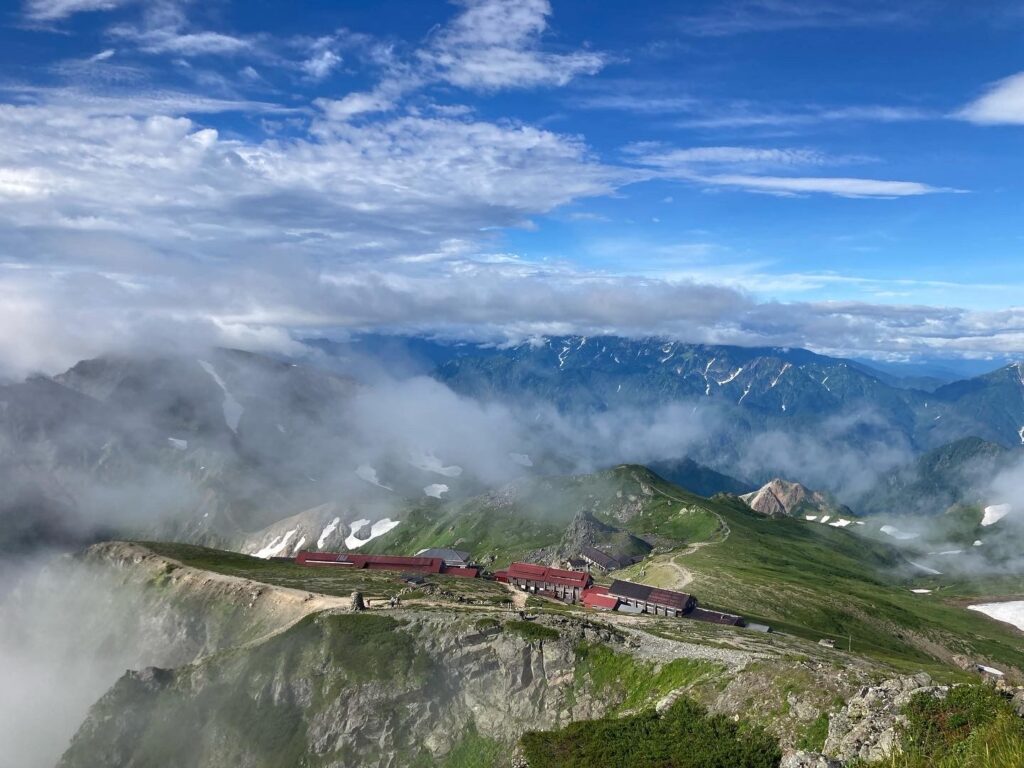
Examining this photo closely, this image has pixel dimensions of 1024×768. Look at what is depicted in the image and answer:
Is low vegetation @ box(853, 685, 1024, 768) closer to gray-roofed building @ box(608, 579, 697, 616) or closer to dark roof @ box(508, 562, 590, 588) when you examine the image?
gray-roofed building @ box(608, 579, 697, 616)

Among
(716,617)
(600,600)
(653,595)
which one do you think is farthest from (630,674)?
(653,595)

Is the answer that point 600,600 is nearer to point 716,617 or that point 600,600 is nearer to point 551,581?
point 716,617

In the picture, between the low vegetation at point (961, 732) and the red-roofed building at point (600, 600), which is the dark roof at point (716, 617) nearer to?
the red-roofed building at point (600, 600)

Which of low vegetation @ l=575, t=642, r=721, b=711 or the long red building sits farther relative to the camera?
the long red building

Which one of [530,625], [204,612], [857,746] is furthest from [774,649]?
[204,612]

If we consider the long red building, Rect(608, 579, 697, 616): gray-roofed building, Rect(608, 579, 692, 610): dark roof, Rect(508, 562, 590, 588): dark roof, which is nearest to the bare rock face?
Rect(608, 579, 697, 616): gray-roofed building

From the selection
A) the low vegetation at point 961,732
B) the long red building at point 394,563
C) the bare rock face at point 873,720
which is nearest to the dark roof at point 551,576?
the long red building at point 394,563

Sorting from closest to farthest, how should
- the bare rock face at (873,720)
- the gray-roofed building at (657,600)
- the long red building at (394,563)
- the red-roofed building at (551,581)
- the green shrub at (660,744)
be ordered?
1. the bare rock face at (873,720)
2. the green shrub at (660,744)
3. the gray-roofed building at (657,600)
4. the red-roofed building at (551,581)
5. the long red building at (394,563)
